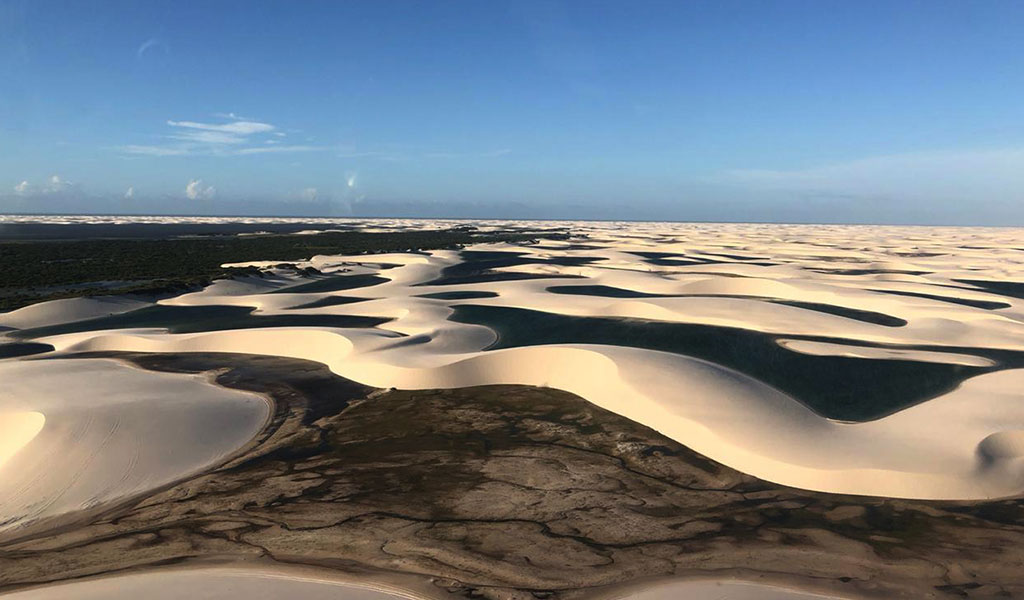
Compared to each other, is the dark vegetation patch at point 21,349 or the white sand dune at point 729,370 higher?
the white sand dune at point 729,370

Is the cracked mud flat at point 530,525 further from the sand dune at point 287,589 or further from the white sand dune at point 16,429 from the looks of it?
the white sand dune at point 16,429

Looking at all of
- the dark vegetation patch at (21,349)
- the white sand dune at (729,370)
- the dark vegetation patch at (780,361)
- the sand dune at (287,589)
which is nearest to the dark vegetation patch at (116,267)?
the white sand dune at (729,370)

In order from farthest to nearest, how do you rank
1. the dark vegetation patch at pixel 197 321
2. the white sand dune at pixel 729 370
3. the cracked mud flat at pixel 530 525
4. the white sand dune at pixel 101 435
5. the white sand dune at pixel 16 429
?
the dark vegetation patch at pixel 197 321 → the white sand dune at pixel 16 429 → the white sand dune at pixel 729 370 → the white sand dune at pixel 101 435 → the cracked mud flat at pixel 530 525

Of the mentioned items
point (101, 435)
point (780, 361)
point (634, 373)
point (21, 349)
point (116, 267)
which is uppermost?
point (116, 267)

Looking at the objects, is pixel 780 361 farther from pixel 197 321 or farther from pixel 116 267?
pixel 116 267

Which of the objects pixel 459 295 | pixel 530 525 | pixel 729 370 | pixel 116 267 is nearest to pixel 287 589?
pixel 530 525

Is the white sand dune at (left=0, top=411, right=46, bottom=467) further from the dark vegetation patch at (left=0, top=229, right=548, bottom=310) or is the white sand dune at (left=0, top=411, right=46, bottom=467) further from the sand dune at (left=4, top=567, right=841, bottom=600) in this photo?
the dark vegetation patch at (left=0, top=229, right=548, bottom=310)

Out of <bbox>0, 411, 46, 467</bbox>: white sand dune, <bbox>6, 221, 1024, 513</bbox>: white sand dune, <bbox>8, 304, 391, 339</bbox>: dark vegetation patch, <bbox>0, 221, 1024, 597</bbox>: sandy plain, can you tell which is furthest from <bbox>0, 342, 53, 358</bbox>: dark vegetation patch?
<bbox>0, 411, 46, 467</bbox>: white sand dune

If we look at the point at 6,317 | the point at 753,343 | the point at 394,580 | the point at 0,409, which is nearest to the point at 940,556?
the point at 394,580
